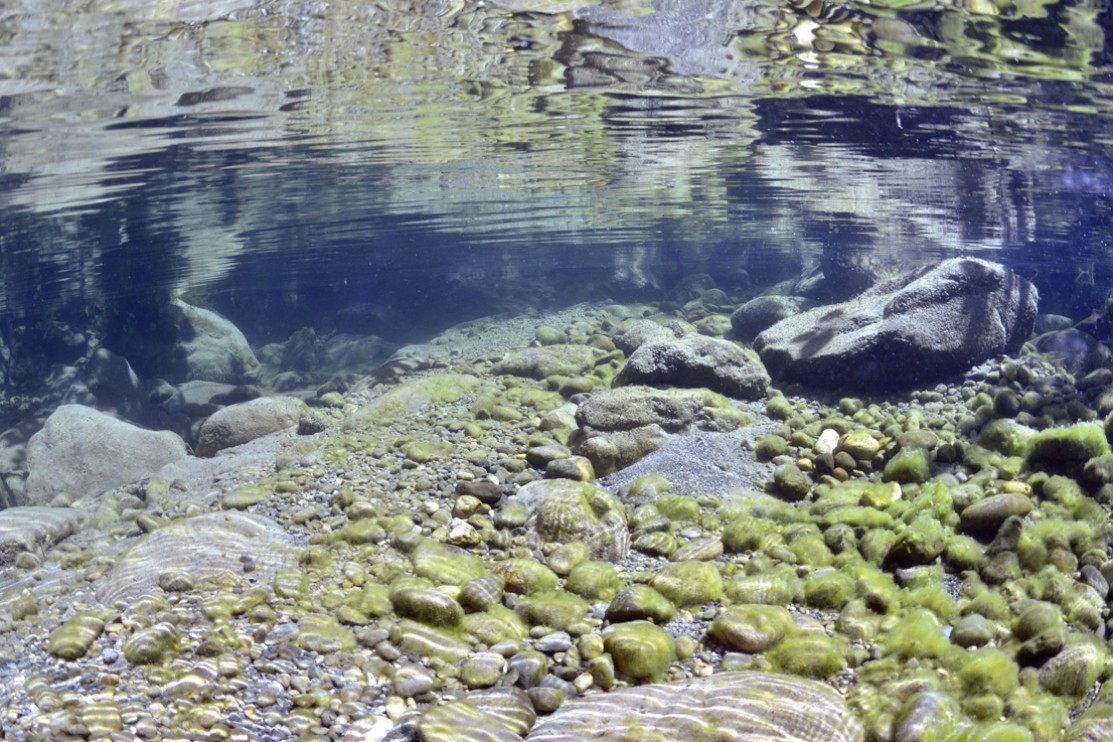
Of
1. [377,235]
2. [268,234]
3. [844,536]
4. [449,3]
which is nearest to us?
[844,536]

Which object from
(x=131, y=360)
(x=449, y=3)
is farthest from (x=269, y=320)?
(x=449, y=3)

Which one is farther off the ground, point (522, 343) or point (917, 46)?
point (917, 46)

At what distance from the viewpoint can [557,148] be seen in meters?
16.7

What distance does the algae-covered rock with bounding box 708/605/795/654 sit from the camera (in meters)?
4.87

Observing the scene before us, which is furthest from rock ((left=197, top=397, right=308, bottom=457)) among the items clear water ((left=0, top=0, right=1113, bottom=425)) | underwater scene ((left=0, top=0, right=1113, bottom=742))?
clear water ((left=0, top=0, right=1113, bottom=425))

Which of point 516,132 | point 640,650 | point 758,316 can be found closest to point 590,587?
point 640,650

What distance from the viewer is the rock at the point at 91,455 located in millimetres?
11062

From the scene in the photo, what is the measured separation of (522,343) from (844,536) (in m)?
9.88

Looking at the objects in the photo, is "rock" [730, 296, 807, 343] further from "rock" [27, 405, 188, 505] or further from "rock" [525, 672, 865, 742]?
"rock" [525, 672, 865, 742]

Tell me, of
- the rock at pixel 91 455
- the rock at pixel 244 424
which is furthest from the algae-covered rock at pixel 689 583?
the rock at pixel 91 455

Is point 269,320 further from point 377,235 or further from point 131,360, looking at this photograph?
point 131,360

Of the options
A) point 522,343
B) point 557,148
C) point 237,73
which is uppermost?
point 237,73

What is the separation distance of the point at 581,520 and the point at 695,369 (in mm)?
4290

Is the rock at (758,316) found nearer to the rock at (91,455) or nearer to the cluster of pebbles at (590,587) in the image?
the cluster of pebbles at (590,587)
